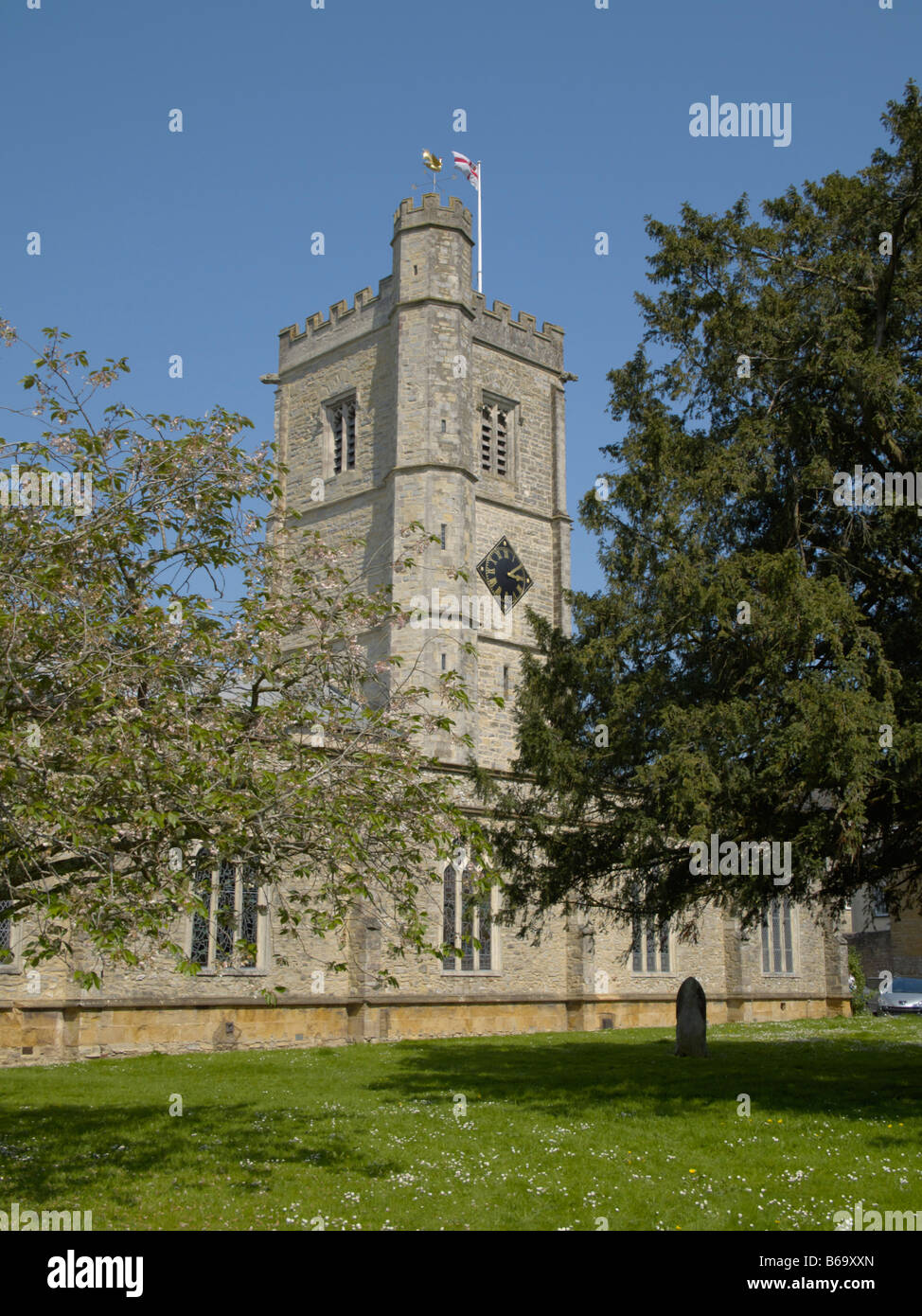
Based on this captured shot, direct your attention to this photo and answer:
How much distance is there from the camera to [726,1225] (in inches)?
259

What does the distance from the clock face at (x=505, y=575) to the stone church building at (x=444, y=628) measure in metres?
0.06

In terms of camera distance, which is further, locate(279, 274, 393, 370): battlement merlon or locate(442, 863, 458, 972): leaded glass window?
locate(279, 274, 393, 370): battlement merlon

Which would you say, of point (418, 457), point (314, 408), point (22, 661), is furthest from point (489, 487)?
point (22, 661)

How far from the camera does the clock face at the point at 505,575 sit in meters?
36.1

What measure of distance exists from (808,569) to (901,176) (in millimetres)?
5171

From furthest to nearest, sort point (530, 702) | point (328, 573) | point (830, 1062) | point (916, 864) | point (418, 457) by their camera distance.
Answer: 1. point (418, 457)
2. point (830, 1062)
3. point (530, 702)
4. point (916, 864)
5. point (328, 573)

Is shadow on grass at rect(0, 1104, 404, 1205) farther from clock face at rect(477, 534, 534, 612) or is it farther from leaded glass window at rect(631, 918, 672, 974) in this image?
clock face at rect(477, 534, 534, 612)

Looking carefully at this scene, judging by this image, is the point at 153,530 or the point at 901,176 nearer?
the point at 153,530

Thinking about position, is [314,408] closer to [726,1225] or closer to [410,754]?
[410,754]

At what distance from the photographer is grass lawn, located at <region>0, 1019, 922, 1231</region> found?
6.88 metres

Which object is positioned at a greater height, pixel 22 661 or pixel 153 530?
pixel 153 530

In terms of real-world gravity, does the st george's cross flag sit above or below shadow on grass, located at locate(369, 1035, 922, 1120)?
above

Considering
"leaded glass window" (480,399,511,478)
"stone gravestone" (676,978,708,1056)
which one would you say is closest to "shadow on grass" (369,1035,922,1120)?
"stone gravestone" (676,978,708,1056)

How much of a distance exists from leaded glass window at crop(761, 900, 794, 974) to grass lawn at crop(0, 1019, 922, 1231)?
1587 cm
